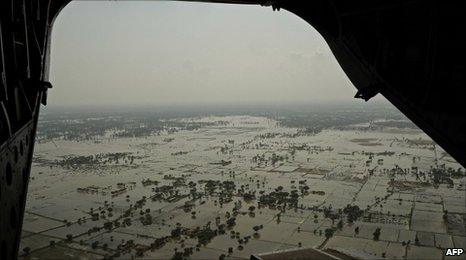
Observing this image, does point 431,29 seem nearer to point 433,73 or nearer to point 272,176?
point 433,73

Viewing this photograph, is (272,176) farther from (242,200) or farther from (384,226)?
(384,226)

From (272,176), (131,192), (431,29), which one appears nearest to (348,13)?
(431,29)

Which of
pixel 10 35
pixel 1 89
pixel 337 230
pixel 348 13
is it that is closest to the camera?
pixel 1 89

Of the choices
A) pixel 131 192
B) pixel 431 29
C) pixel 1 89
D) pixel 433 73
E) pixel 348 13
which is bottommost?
pixel 131 192

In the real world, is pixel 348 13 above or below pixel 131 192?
above

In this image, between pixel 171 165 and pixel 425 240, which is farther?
pixel 171 165

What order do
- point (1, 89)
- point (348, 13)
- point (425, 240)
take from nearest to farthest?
point (1, 89) < point (348, 13) < point (425, 240)

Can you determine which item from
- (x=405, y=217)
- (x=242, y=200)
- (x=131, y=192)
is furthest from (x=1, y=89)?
(x=131, y=192)
